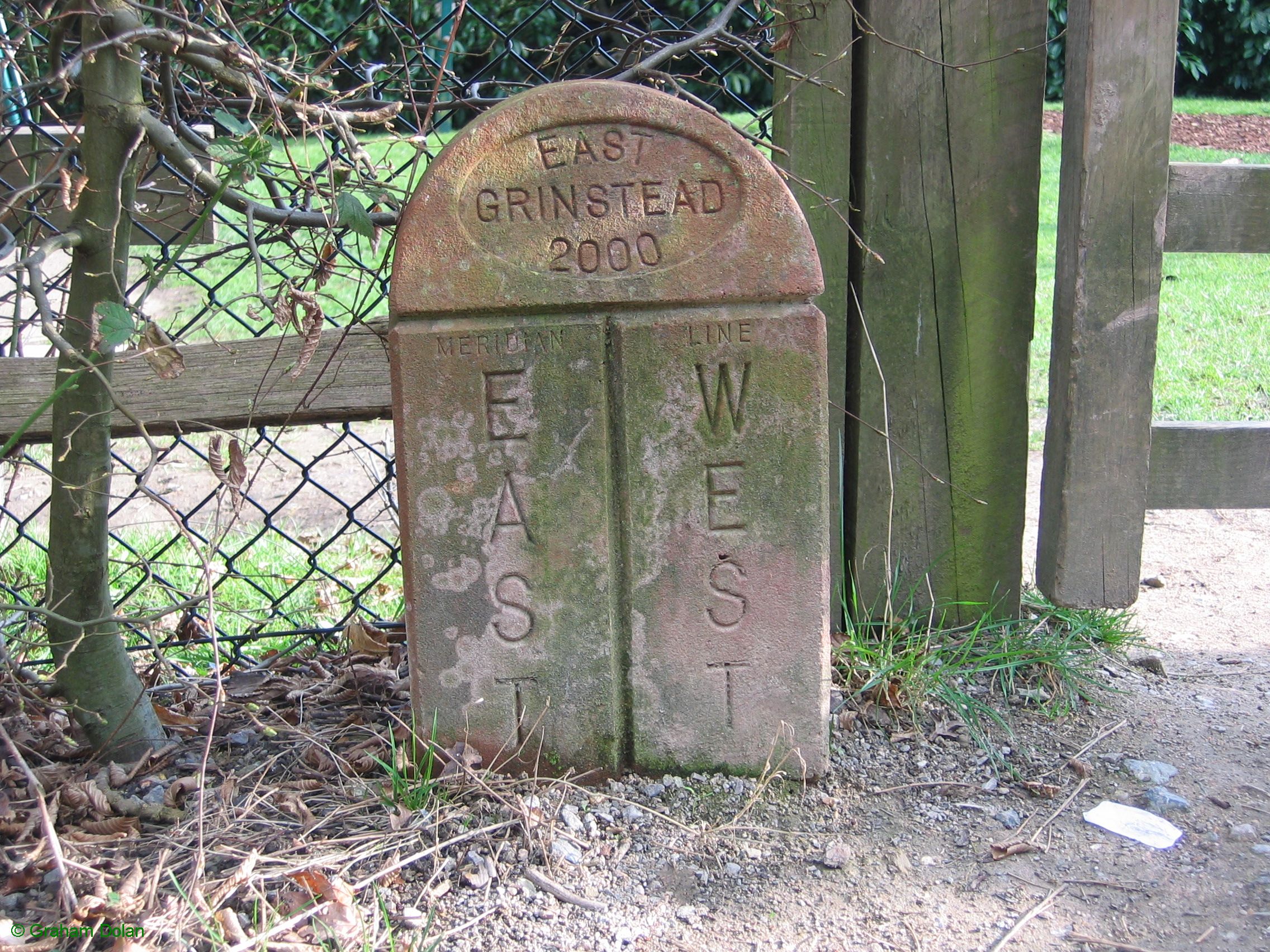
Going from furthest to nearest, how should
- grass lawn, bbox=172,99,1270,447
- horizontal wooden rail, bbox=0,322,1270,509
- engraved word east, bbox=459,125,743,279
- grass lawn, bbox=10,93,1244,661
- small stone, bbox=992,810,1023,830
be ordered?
grass lawn, bbox=172,99,1270,447 < grass lawn, bbox=10,93,1244,661 < horizontal wooden rail, bbox=0,322,1270,509 < small stone, bbox=992,810,1023,830 < engraved word east, bbox=459,125,743,279

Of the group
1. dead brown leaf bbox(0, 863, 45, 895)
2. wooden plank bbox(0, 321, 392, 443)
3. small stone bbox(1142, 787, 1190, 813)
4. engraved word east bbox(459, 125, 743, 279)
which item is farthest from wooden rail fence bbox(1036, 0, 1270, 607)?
dead brown leaf bbox(0, 863, 45, 895)

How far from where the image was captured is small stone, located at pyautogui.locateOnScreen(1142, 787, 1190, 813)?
2.06 metres

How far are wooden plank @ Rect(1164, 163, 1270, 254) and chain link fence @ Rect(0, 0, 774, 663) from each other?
889 mm

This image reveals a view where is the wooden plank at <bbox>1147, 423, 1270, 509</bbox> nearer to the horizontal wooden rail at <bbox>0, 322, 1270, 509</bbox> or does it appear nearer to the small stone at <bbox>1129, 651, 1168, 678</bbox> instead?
the horizontal wooden rail at <bbox>0, 322, 1270, 509</bbox>

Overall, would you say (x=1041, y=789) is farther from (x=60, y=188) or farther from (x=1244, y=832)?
(x=60, y=188)

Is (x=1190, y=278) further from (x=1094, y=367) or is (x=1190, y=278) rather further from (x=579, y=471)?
(x=579, y=471)

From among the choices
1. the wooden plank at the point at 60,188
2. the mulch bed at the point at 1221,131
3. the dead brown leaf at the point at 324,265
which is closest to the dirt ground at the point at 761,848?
the dead brown leaf at the point at 324,265

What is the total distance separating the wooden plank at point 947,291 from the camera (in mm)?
2291

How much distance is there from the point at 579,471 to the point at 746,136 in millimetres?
704

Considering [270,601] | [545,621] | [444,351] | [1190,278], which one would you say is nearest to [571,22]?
[444,351]

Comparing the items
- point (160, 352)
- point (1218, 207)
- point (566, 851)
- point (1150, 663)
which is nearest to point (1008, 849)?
point (566, 851)

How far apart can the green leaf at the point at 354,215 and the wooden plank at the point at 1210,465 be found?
172 cm

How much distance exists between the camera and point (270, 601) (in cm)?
316

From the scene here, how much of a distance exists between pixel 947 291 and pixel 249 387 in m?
1.55
